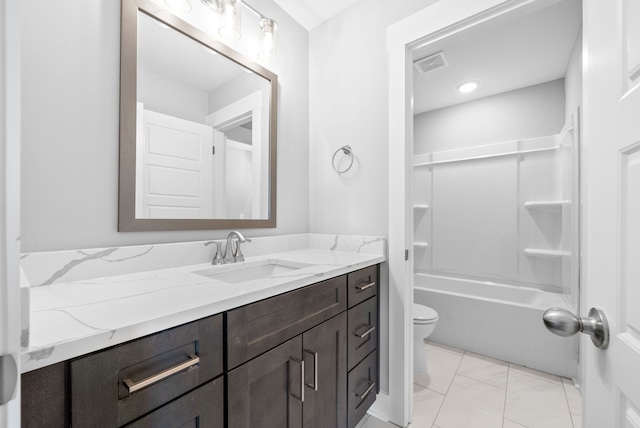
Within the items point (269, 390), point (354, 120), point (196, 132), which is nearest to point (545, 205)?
point (354, 120)

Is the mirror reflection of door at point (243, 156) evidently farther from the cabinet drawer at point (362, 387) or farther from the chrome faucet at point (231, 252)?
the cabinet drawer at point (362, 387)

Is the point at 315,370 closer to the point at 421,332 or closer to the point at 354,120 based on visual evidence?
the point at 421,332

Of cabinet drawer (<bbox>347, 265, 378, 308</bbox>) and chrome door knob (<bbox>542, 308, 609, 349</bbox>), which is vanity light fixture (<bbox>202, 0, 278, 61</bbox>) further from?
chrome door knob (<bbox>542, 308, 609, 349</bbox>)

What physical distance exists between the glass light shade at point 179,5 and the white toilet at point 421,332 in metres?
2.15

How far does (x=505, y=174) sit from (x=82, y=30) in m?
3.09

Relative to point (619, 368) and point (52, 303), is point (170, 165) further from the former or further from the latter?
point (619, 368)

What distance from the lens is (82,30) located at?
988 millimetres

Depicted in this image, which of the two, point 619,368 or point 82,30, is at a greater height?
point 82,30

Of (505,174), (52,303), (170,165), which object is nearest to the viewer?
(52,303)

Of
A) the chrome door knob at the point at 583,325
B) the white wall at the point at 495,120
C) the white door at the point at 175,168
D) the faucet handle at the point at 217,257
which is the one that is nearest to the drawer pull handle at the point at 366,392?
the faucet handle at the point at 217,257

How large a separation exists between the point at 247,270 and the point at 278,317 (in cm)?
51

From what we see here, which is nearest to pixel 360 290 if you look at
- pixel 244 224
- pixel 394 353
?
pixel 394 353

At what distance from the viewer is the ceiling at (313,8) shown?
1.73 m

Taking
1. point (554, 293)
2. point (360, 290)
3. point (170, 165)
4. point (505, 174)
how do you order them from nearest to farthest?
1. point (170, 165)
2. point (360, 290)
3. point (554, 293)
4. point (505, 174)
